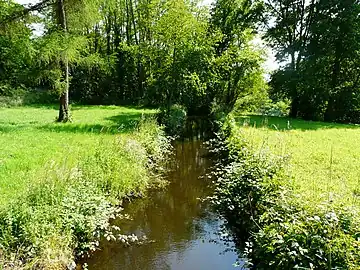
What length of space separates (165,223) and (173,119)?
1113cm

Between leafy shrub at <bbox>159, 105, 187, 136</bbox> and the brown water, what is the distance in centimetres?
760

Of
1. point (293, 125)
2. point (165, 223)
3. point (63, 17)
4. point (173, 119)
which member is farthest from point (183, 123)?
point (165, 223)

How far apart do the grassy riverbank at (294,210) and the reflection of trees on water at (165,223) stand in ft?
2.26

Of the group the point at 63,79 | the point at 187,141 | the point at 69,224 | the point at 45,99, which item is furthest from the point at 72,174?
the point at 45,99

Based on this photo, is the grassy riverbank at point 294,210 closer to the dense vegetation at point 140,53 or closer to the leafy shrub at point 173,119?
the leafy shrub at point 173,119

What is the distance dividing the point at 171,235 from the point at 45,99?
29.3 m

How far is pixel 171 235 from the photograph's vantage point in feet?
22.0

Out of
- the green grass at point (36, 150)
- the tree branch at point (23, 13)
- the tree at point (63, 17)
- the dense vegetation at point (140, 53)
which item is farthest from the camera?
the dense vegetation at point (140, 53)

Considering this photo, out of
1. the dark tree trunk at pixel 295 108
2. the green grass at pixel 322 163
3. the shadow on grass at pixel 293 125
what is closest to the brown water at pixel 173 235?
the green grass at pixel 322 163

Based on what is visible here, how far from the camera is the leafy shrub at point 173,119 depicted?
1762 centimetres

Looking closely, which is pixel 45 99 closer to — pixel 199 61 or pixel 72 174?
pixel 199 61

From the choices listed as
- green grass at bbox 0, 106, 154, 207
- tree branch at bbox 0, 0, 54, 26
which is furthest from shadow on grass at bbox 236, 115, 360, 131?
tree branch at bbox 0, 0, 54, 26

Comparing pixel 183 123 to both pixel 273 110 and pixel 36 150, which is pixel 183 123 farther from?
pixel 273 110

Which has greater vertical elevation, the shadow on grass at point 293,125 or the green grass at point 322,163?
the shadow on grass at point 293,125
